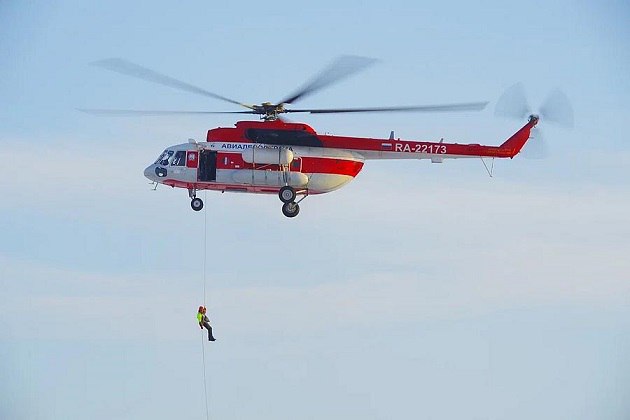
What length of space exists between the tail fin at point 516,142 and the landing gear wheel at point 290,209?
6.57 meters

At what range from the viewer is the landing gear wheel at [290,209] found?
39.2 meters

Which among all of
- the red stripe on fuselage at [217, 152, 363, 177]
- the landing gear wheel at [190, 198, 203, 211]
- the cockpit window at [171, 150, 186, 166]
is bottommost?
the landing gear wheel at [190, 198, 203, 211]

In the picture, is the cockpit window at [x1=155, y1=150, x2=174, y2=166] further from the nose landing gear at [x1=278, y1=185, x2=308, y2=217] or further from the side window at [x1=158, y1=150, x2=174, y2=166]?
the nose landing gear at [x1=278, y1=185, x2=308, y2=217]

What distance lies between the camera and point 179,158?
132 feet

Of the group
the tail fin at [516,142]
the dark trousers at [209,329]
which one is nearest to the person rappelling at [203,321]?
the dark trousers at [209,329]

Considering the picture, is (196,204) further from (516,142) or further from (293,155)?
(516,142)

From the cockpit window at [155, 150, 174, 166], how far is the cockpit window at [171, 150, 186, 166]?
0.23 metres

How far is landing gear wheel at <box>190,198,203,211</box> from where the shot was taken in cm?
3997

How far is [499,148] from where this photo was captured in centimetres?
3934

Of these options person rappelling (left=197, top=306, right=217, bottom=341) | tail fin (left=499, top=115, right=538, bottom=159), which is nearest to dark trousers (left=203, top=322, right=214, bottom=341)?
person rappelling (left=197, top=306, right=217, bottom=341)

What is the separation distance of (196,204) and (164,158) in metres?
1.87

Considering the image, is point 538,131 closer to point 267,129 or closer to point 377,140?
point 377,140

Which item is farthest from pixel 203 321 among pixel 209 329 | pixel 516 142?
pixel 516 142

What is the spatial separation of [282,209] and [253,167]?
1582mm
